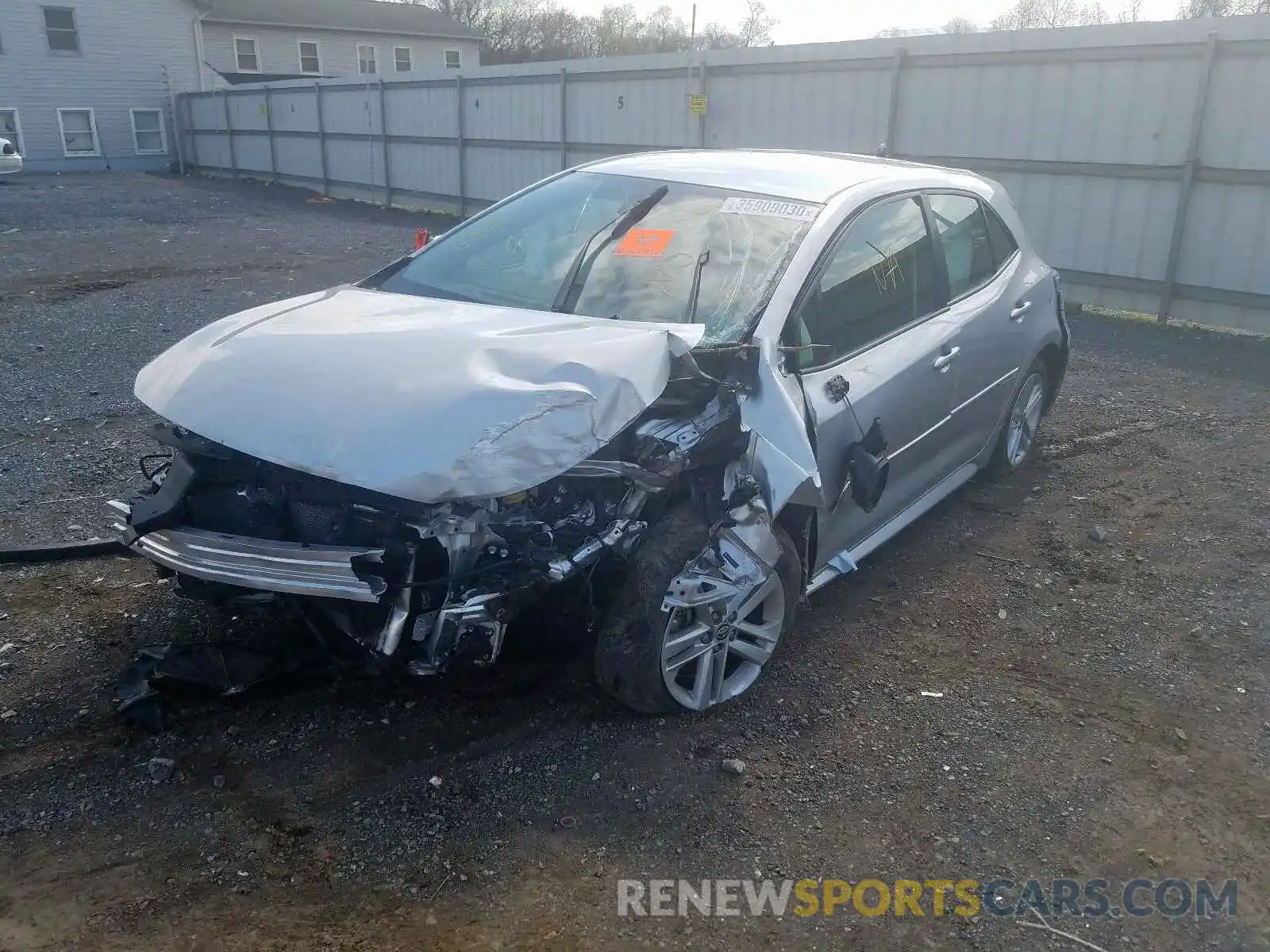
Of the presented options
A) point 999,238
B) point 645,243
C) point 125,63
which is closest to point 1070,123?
point 999,238

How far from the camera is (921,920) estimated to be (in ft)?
8.68

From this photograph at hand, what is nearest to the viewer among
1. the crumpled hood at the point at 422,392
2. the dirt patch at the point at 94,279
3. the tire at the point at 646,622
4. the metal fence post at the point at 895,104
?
the crumpled hood at the point at 422,392

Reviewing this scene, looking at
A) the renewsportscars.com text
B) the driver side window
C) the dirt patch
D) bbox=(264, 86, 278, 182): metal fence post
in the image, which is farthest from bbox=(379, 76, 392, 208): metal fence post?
the renewsportscars.com text

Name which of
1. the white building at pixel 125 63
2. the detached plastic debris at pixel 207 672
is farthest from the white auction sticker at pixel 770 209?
the white building at pixel 125 63

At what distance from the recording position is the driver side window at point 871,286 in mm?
3820

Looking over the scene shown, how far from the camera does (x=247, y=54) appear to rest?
118ft

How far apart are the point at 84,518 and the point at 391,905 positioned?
3234 mm

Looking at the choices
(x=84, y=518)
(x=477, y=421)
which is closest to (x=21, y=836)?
(x=477, y=421)

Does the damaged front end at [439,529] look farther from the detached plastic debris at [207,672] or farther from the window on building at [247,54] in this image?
the window on building at [247,54]

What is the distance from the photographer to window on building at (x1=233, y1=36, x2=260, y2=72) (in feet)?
117

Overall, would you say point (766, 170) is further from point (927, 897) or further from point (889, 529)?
point (927, 897)

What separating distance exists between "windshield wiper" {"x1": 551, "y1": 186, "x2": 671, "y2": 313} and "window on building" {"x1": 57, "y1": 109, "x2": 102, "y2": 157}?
33.0 meters

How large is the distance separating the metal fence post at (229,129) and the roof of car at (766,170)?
2694 centimetres

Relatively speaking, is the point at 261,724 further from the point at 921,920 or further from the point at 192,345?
the point at 921,920
